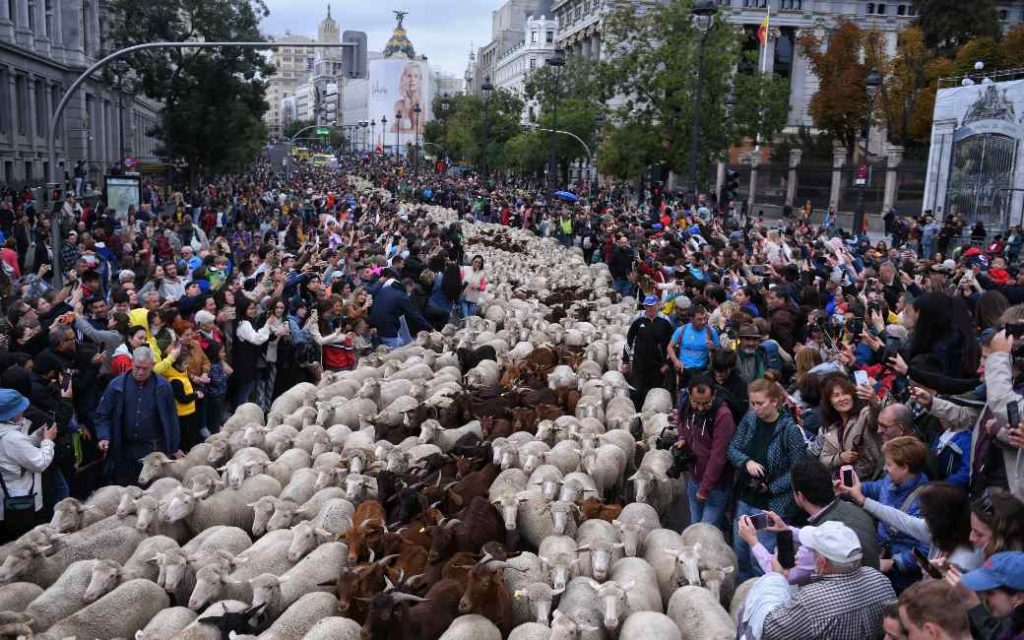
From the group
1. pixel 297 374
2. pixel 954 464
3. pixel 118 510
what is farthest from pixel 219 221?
pixel 954 464

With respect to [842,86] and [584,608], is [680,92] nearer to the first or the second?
[842,86]

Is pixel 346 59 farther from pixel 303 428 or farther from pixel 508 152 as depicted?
pixel 508 152

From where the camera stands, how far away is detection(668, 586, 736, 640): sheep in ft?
18.8

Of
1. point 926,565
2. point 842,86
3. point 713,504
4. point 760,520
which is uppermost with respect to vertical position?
point 842,86

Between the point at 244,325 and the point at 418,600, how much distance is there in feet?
18.0

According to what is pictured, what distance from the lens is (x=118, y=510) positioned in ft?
23.9

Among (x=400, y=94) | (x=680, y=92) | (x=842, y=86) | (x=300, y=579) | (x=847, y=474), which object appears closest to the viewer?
(x=847, y=474)

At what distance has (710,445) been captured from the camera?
6852 mm

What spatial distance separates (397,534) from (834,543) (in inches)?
143

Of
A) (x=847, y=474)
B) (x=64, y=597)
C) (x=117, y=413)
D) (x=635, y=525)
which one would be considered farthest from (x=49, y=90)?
(x=847, y=474)

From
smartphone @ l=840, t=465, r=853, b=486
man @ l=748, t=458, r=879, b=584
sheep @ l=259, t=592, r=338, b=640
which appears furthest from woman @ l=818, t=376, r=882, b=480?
sheep @ l=259, t=592, r=338, b=640

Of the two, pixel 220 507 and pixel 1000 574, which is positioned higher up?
pixel 1000 574

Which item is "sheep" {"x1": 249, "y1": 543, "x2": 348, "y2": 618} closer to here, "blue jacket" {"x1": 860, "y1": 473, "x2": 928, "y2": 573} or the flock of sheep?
the flock of sheep

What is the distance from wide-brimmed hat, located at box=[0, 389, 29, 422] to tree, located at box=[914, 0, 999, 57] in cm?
6059
